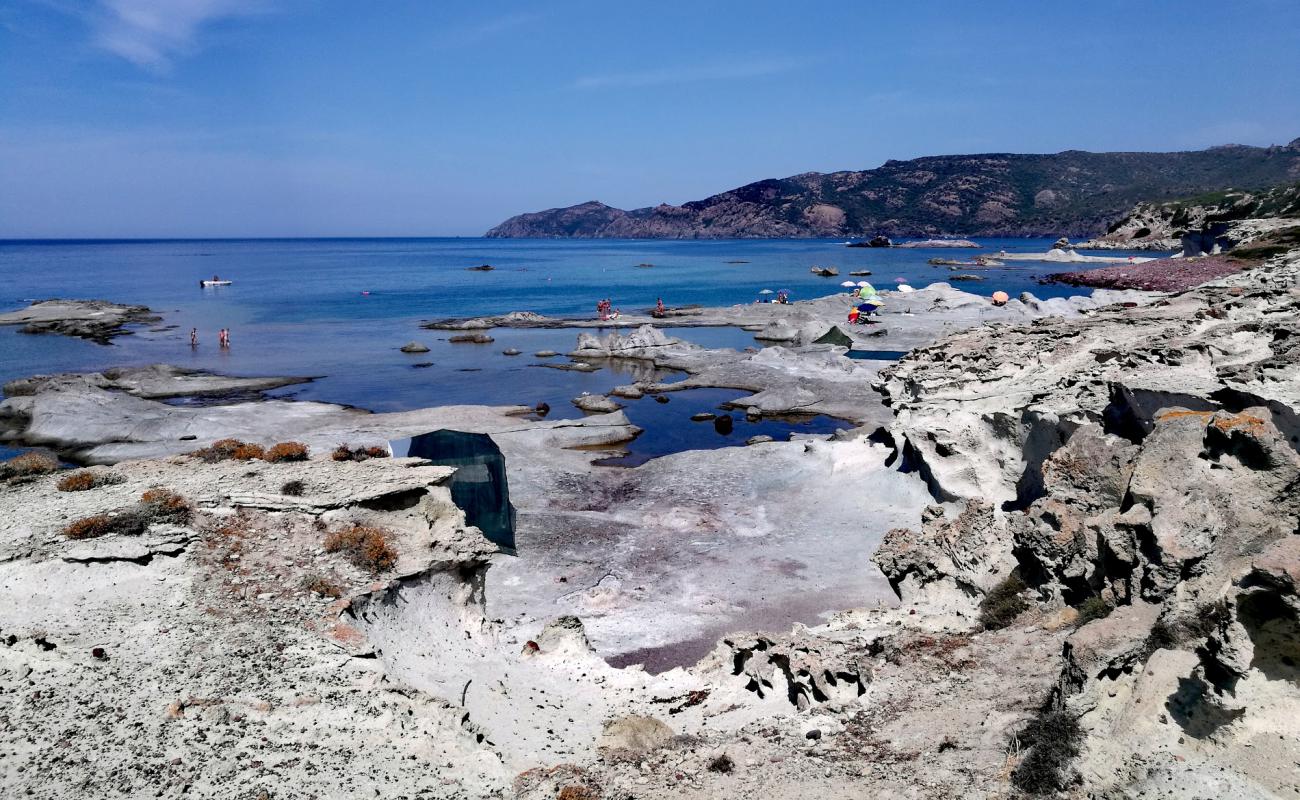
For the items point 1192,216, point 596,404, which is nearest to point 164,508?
point 596,404

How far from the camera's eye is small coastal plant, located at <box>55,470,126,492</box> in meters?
15.1

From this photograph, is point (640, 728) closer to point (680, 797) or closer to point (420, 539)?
point (680, 797)

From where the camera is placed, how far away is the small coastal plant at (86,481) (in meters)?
15.1

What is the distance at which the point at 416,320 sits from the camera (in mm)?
84688

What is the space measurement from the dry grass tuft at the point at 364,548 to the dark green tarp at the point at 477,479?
850 cm

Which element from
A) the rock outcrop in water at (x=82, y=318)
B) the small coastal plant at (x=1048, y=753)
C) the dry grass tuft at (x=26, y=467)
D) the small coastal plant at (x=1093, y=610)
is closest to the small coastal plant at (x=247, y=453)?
the dry grass tuft at (x=26, y=467)

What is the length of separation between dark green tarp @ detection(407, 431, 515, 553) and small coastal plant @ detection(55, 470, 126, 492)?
8.42 metres

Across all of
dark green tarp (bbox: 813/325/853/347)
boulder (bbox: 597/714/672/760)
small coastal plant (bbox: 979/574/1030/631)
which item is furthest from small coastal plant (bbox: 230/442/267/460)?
dark green tarp (bbox: 813/325/853/347)

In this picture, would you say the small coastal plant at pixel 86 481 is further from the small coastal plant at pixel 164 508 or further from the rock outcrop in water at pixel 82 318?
the rock outcrop in water at pixel 82 318

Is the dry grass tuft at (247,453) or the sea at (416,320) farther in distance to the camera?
the sea at (416,320)

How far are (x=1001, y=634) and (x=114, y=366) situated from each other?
200ft

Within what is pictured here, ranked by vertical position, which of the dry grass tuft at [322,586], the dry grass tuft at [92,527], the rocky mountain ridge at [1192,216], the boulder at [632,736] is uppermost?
the rocky mountain ridge at [1192,216]

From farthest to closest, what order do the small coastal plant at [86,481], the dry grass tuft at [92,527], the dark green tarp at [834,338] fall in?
the dark green tarp at [834,338] → the small coastal plant at [86,481] → the dry grass tuft at [92,527]

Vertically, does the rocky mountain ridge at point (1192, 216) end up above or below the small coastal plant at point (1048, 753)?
above
